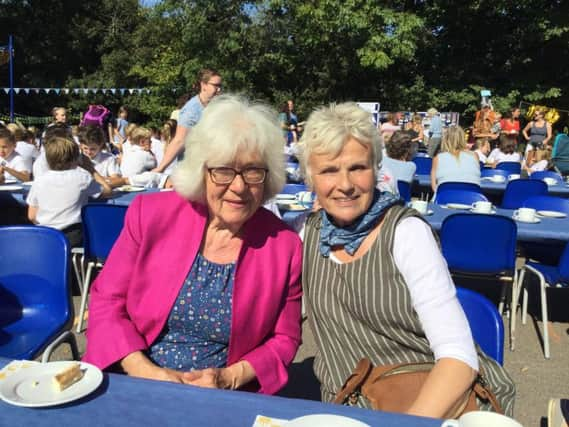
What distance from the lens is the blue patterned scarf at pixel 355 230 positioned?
176cm

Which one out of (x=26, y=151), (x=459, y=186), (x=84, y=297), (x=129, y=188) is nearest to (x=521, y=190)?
(x=459, y=186)

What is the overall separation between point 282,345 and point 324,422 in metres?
0.66

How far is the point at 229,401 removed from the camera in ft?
4.32

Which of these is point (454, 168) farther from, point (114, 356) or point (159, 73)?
point (159, 73)

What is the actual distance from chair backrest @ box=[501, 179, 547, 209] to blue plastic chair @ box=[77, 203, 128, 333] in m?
4.23

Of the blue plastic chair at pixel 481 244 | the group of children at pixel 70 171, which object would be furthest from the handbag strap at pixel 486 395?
the group of children at pixel 70 171

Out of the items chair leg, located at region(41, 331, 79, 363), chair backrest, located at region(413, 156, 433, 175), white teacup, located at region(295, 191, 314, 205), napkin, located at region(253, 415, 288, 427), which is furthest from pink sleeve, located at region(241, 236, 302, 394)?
chair backrest, located at region(413, 156, 433, 175)

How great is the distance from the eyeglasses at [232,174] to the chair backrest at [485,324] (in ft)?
2.98

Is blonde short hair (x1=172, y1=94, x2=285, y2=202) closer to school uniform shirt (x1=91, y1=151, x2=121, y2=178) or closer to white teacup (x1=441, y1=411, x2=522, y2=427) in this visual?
white teacup (x1=441, y1=411, x2=522, y2=427)

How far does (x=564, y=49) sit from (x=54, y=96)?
80.0 feet

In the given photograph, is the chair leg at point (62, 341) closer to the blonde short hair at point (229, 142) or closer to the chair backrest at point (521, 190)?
the blonde short hair at point (229, 142)

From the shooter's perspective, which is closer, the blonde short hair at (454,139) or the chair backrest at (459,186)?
the chair backrest at (459,186)

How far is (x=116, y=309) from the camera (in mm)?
1830

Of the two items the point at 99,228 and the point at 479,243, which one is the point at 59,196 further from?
the point at 479,243
